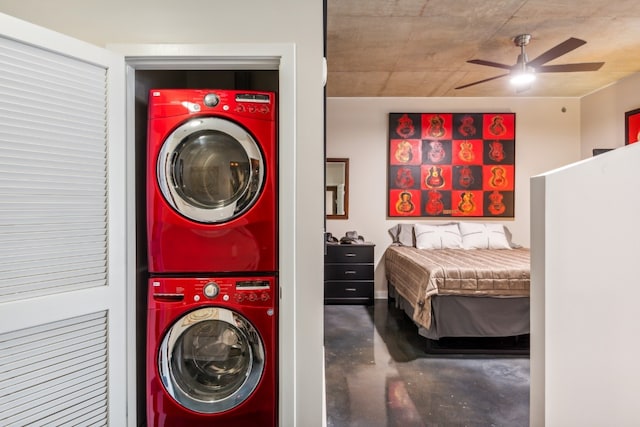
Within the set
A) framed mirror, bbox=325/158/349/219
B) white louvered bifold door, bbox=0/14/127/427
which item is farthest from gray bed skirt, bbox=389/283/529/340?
white louvered bifold door, bbox=0/14/127/427

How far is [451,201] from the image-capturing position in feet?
17.1

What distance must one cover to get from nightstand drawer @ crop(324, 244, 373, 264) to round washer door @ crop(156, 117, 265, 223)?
122 inches

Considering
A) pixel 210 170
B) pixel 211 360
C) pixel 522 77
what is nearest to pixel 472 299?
pixel 522 77

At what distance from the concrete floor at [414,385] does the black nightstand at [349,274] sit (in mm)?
1102

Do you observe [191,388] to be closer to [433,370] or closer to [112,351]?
[112,351]

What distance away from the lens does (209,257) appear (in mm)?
1748

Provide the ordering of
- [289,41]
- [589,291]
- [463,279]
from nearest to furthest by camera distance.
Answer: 1. [589,291]
2. [289,41]
3. [463,279]

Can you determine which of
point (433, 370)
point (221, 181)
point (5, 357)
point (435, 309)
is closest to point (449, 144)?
point (435, 309)

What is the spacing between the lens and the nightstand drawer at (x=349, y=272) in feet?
15.9

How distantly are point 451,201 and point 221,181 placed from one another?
4.14m

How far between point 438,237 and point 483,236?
0.59 metres

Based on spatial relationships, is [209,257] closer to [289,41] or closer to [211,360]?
[211,360]

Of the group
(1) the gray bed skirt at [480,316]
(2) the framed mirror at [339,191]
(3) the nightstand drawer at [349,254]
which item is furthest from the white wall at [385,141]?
(1) the gray bed skirt at [480,316]

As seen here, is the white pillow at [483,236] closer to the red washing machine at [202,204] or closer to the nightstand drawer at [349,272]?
the nightstand drawer at [349,272]
